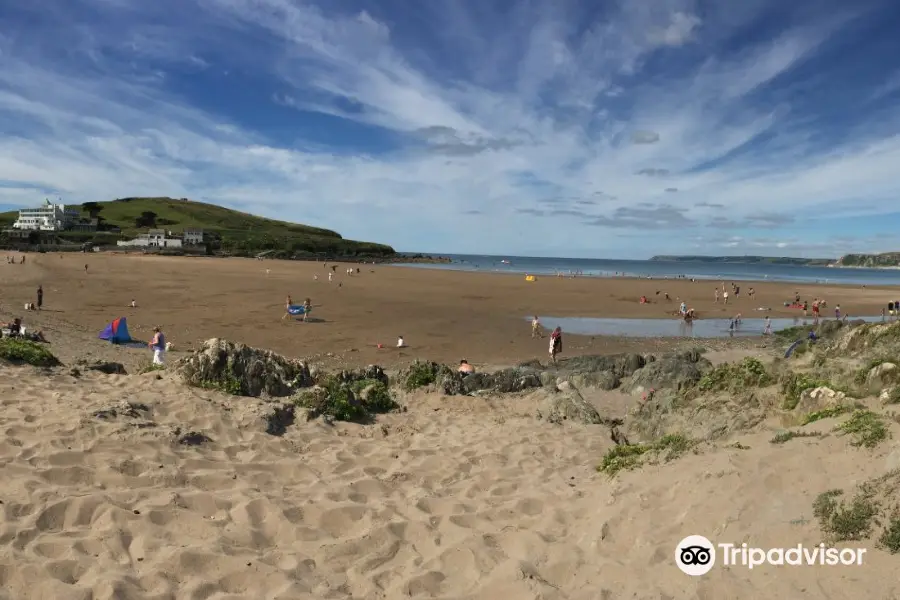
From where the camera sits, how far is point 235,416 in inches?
324

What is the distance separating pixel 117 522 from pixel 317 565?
186 centimetres

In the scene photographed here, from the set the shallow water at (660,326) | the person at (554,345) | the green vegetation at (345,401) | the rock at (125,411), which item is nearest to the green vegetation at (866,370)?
the green vegetation at (345,401)

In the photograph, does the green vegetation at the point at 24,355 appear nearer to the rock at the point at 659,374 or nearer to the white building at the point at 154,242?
the rock at the point at 659,374

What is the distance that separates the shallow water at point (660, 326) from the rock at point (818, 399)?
23.5 meters

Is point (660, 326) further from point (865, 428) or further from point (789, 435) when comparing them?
point (865, 428)

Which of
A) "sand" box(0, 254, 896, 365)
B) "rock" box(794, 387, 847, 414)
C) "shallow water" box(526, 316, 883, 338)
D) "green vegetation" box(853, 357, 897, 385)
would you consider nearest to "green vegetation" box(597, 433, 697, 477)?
"rock" box(794, 387, 847, 414)

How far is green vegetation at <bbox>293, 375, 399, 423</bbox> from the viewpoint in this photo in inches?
362

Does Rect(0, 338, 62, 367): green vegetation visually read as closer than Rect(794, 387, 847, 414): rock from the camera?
No

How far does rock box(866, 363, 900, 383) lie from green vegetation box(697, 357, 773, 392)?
152 centimetres

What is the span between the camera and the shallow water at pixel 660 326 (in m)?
32.0

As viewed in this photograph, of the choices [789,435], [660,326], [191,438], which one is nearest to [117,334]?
[191,438]

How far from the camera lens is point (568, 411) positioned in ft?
35.5

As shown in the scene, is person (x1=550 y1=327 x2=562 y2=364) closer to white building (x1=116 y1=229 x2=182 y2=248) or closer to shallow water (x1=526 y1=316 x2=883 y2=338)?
shallow water (x1=526 y1=316 x2=883 y2=338)

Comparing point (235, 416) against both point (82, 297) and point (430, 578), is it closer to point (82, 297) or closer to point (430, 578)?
point (430, 578)
